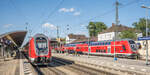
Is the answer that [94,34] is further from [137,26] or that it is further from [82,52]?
[82,52]

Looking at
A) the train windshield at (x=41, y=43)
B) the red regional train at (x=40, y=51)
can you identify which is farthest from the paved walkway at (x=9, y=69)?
the train windshield at (x=41, y=43)

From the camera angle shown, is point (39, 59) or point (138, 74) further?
point (39, 59)

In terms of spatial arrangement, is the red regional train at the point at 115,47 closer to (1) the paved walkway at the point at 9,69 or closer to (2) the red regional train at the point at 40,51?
(2) the red regional train at the point at 40,51

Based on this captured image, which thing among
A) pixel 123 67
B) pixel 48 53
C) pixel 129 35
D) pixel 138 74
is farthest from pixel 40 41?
pixel 129 35

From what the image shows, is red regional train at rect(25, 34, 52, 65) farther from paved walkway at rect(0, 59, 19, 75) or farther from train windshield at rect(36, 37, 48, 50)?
paved walkway at rect(0, 59, 19, 75)

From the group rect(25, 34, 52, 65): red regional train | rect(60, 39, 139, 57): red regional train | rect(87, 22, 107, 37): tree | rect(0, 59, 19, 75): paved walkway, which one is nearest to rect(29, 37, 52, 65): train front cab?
rect(25, 34, 52, 65): red regional train

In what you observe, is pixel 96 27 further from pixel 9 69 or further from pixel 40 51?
pixel 9 69

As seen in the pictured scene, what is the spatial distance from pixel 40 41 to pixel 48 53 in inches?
67.9

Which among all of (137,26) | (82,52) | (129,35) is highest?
(137,26)

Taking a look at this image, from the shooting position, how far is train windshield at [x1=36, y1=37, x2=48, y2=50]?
19067 millimetres

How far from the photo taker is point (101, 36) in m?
72.2

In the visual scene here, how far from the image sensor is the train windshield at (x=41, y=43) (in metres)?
19.1

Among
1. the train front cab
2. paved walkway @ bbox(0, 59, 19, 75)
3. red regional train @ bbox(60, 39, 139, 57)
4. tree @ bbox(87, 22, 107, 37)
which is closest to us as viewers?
paved walkway @ bbox(0, 59, 19, 75)

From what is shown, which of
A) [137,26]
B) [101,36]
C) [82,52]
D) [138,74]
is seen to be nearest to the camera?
[138,74]
